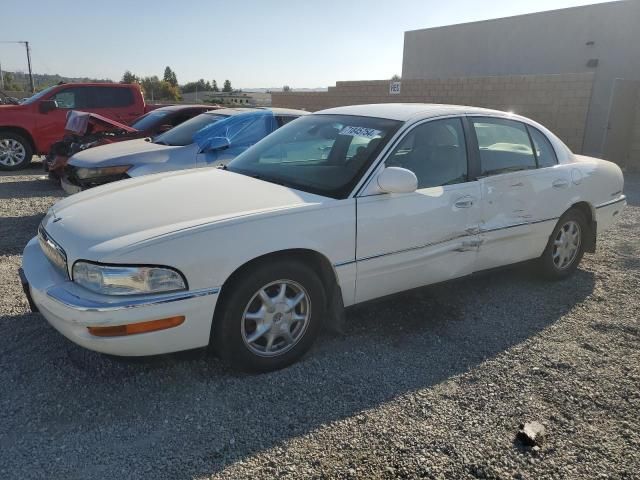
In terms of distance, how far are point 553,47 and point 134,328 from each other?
2130cm

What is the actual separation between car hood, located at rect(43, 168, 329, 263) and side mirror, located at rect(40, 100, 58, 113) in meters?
8.20

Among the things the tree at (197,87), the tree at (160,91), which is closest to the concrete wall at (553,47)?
the tree at (160,91)

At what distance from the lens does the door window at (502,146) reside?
402cm

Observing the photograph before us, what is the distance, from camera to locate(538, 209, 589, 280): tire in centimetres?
464

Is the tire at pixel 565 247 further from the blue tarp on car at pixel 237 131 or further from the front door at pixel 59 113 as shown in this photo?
the front door at pixel 59 113

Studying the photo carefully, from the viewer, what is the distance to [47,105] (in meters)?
10.6

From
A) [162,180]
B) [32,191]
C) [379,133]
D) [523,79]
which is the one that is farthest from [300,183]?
[523,79]

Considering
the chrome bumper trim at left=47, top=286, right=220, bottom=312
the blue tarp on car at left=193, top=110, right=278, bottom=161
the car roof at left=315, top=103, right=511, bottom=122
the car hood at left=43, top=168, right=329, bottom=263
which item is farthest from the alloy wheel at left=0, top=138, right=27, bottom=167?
the chrome bumper trim at left=47, top=286, right=220, bottom=312

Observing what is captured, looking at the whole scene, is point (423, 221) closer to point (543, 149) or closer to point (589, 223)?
point (543, 149)

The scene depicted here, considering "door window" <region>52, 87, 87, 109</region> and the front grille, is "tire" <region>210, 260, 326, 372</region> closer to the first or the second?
the front grille

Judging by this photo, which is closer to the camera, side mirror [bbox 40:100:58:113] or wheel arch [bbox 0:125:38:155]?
wheel arch [bbox 0:125:38:155]

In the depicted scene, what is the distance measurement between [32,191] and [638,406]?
28.8 ft

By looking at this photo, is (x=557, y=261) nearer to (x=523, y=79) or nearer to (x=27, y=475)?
(x=27, y=475)

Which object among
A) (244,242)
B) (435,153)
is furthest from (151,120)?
(244,242)
